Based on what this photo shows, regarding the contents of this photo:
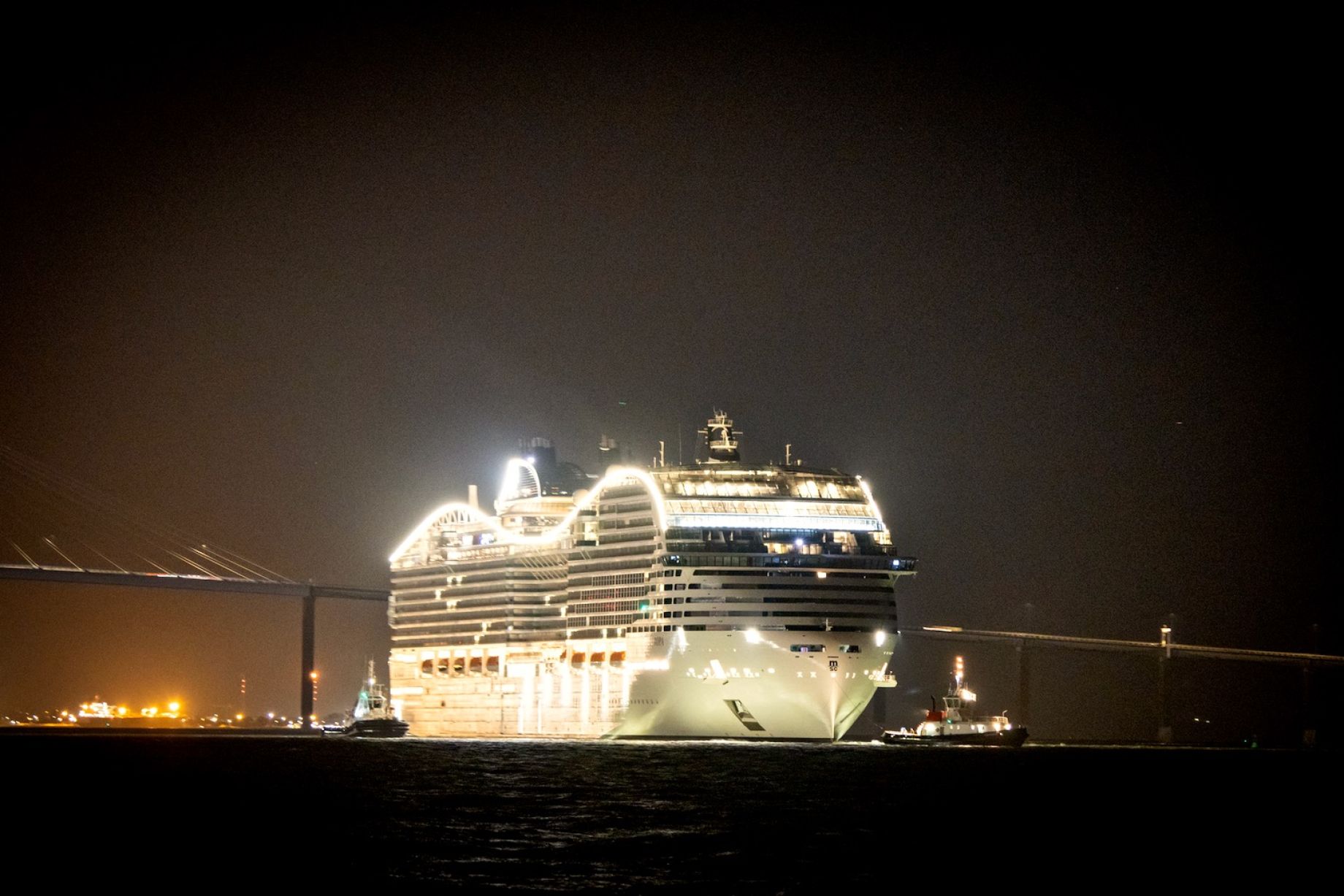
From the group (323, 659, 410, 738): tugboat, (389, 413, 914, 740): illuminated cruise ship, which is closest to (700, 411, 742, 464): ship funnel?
(389, 413, 914, 740): illuminated cruise ship

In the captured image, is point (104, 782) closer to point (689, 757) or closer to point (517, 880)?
point (689, 757)

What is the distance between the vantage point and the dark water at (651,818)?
114ft

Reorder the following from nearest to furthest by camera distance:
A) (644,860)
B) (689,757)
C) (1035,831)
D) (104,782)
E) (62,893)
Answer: (62,893)
(644,860)
(1035,831)
(104,782)
(689,757)

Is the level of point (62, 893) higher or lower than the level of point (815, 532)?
lower

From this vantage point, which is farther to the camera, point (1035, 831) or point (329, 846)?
point (1035, 831)

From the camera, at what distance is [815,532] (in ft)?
266

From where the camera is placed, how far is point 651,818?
145 ft

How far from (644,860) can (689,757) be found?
35052 millimetres

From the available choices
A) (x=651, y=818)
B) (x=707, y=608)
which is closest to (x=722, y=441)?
(x=707, y=608)

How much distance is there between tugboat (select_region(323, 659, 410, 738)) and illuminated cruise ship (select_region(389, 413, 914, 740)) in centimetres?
1165

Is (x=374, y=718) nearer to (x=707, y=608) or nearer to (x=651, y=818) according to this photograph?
(x=707, y=608)

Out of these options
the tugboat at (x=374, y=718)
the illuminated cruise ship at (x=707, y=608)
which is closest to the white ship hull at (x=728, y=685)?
the illuminated cruise ship at (x=707, y=608)

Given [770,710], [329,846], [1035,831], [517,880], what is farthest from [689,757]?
[517,880]

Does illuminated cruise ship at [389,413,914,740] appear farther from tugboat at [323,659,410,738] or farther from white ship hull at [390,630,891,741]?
tugboat at [323,659,410,738]
